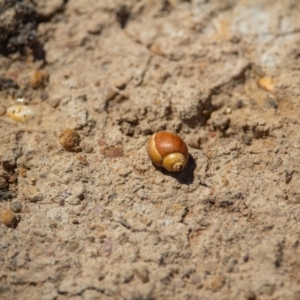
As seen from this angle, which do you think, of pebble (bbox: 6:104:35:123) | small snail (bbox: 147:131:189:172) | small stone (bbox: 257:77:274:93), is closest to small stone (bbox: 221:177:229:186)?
small snail (bbox: 147:131:189:172)

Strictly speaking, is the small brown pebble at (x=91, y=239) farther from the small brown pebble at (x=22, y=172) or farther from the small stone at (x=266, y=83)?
the small stone at (x=266, y=83)

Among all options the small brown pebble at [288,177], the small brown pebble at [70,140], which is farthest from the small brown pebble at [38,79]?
the small brown pebble at [288,177]

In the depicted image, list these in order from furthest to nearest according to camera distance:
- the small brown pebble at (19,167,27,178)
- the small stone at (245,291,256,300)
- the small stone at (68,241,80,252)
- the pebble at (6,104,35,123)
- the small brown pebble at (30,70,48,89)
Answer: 1. the small brown pebble at (30,70,48,89)
2. the pebble at (6,104,35,123)
3. the small brown pebble at (19,167,27,178)
4. the small stone at (68,241,80,252)
5. the small stone at (245,291,256,300)

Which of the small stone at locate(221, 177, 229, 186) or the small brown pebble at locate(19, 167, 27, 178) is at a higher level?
the small stone at locate(221, 177, 229, 186)

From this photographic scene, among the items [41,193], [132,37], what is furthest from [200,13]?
[41,193]

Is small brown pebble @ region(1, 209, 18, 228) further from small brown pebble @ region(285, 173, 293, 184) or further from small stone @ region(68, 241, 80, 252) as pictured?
small brown pebble @ region(285, 173, 293, 184)

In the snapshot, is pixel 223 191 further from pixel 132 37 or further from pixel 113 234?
pixel 132 37

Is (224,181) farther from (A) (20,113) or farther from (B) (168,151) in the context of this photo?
(A) (20,113)

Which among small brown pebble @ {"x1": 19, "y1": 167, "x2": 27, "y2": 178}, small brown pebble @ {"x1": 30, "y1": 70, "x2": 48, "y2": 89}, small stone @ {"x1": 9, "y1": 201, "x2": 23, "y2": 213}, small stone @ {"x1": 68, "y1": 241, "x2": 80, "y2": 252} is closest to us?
small stone @ {"x1": 68, "y1": 241, "x2": 80, "y2": 252}
